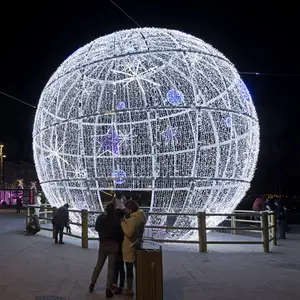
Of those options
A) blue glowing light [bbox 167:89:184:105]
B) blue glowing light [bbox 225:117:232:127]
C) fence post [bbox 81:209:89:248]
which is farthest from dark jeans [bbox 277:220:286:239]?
fence post [bbox 81:209:89:248]

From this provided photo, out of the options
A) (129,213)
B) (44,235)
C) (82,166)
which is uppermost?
(82,166)

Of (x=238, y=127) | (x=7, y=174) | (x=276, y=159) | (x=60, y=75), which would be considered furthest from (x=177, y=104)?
(x=7, y=174)

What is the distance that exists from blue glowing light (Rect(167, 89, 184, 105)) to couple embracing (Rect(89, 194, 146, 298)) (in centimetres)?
434

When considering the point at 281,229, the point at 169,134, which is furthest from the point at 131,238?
the point at 281,229

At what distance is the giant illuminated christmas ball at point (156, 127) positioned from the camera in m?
9.41

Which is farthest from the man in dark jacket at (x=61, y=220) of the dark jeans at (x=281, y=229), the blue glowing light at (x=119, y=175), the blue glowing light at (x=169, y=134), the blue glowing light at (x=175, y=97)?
the dark jeans at (x=281, y=229)

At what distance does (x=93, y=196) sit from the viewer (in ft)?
33.5

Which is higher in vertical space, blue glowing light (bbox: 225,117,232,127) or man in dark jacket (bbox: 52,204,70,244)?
blue glowing light (bbox: 225,117,232,127)

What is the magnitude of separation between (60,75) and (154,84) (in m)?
2.96

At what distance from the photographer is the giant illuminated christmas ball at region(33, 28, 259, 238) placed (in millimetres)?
9414

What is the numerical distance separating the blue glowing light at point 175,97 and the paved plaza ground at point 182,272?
3.57 metres

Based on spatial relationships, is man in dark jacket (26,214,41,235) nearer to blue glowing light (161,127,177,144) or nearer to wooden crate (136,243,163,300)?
blue glowing light (161,127,177,144)

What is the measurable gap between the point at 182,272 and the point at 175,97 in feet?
14.1

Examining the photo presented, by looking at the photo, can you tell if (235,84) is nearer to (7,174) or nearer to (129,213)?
(129,213)
